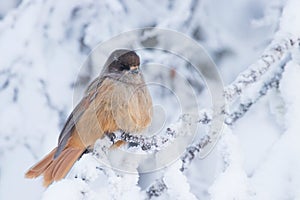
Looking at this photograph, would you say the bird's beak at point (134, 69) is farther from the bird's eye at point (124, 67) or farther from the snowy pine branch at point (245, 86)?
the snowy pine branch at point (245, 86)

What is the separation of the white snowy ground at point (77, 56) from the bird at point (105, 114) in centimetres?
43

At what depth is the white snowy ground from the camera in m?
4.33

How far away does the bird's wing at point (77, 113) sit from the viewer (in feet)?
12.7

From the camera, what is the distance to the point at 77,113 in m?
3.96

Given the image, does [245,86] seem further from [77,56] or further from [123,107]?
[77,56]

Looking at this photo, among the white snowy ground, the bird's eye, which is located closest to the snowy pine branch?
the white snowy ground

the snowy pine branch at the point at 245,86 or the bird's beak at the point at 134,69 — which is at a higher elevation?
the bird's beak at the point at 134,69

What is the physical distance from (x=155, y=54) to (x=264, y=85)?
46.3 inches

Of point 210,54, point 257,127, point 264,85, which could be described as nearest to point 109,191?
point 264,85

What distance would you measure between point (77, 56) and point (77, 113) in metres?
0.72

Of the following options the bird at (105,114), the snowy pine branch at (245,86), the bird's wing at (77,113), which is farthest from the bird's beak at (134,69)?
the snowy pine branch at (245,86)

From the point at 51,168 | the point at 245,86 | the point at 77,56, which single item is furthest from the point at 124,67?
the point at 245,86

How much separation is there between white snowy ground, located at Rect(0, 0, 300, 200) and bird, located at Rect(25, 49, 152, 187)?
43cm

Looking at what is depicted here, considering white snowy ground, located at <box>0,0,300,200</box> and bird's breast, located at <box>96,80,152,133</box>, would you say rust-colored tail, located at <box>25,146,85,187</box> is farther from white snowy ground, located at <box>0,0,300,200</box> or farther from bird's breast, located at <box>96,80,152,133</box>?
white snowy ground, located at <box>0,0,300,200</box>
